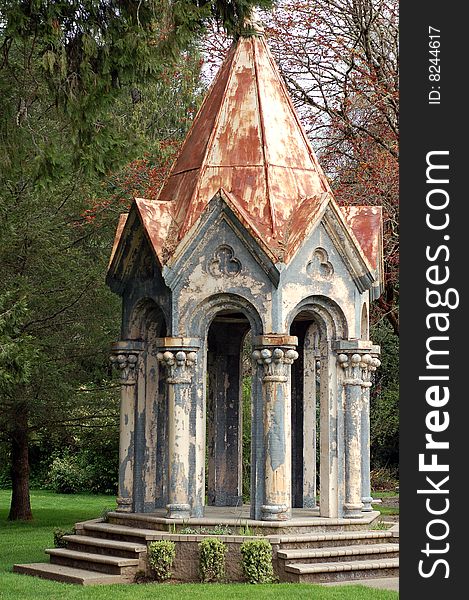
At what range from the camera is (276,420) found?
13.1 metres

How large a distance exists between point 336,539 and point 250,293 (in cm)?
319

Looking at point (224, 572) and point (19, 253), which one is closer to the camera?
point (224, 572)

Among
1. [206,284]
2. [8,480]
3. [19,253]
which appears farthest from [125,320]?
[8,480]

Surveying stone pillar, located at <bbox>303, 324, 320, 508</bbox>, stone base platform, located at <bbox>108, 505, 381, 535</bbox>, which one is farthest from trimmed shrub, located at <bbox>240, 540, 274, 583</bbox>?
stone pillar, located at <bbox>303, 324, 320, 508</bbox>

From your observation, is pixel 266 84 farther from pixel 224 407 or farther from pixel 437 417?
pixel 437 417

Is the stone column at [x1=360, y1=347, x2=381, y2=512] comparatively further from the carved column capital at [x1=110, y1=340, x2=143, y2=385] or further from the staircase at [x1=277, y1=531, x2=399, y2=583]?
the carved column capital at [x1=110, y1=340, x2=143, y2=385]

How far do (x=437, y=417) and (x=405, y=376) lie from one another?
427mm

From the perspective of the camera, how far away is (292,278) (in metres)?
13.5

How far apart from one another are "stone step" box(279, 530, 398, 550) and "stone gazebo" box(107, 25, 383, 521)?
1.59ft

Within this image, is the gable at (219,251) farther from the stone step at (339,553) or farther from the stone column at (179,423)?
the stone step at (339,553)

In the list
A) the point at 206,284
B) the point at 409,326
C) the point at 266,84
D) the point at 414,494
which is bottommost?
the point at 414,494

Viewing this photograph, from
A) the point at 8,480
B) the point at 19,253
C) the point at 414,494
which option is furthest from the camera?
the point at 8,480

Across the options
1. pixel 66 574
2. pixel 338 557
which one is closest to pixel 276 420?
pixel 338 557

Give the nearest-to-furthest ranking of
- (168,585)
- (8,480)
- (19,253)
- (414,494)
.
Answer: (414,494) → (168,585) → (19,253) → (8,480)
